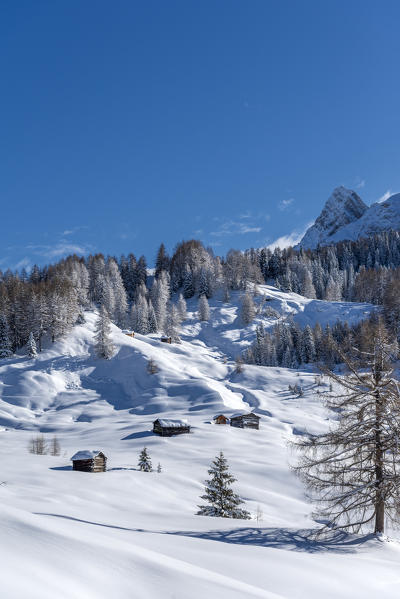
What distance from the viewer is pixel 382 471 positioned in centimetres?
1235

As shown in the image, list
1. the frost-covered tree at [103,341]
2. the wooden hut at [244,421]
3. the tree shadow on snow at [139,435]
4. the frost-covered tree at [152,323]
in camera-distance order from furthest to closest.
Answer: the frost-covered tree at [152,323] < the frost-covered tree at [103,341] < the wooden hut at [244,421] < the tree shadow on snow at [139,435]

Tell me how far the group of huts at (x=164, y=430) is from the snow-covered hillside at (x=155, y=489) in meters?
1.16

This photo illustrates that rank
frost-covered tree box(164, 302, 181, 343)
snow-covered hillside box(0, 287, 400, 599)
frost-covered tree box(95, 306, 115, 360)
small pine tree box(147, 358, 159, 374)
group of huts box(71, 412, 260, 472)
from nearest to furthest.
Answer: snow-covered hillside box(0, 287, 400, 599)
group of huts box(71, 412, 260, 472)
small pine tree box(147, 358, 159, 374)
frost-covered tree box(95, 306, 115, 360)
frost-covered tree box(164, 302, 181, 343)

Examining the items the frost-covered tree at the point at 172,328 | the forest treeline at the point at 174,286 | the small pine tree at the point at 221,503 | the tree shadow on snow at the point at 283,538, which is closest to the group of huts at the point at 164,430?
the small pine tree at the point at 221,503

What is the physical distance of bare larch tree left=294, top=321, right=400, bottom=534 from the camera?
1198 cm

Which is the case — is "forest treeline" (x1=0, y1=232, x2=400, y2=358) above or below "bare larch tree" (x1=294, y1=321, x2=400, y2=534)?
above

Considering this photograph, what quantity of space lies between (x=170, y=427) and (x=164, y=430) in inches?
30.0

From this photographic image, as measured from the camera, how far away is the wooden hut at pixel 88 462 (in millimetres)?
29236

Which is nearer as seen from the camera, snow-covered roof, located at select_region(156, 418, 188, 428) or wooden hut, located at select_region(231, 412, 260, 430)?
snow-covered roof, located at select_region(156, 418, 188, 428)

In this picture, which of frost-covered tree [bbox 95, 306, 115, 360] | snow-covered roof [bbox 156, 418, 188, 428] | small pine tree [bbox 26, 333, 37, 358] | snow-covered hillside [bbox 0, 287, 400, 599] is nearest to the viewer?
snow-covered hillside [bbox 0, 287, 400, 599]

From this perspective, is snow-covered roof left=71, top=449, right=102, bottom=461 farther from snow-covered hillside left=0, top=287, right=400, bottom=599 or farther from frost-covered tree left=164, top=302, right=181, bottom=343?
frost-covered tree left=164, top=302, right=181, bottom=343

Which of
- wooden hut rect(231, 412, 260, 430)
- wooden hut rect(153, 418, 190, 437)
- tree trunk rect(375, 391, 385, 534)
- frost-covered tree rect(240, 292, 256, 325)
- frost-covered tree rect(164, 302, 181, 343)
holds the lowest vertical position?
wooden hut rect(231, 412, 260, 430)

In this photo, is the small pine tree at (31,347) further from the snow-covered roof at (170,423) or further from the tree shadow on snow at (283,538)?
the tree shadow on snow at (283,538)

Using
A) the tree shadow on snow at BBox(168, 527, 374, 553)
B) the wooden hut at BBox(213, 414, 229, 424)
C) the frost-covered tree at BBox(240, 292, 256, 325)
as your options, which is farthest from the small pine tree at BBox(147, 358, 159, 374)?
the tree shadow on snow at BBox(168, 527, 374, 553)
